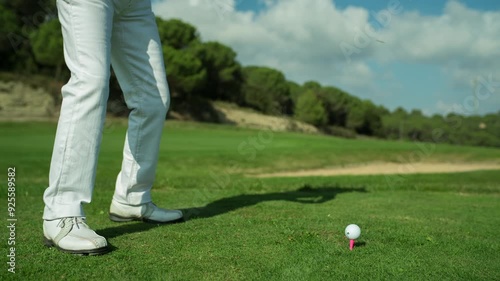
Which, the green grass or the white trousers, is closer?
the green grass

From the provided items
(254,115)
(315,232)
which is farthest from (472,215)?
(254,115)

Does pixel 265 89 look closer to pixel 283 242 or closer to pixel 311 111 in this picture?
pixel 311 111

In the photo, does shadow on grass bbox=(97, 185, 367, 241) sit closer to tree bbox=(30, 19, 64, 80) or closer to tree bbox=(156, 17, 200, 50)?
tree bbox=(30, 19, 64, 80)

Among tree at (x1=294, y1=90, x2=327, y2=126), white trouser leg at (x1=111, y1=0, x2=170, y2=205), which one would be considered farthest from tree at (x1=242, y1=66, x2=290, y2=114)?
white trouser leg at (x1=111, y1=0, x2=170, y2=205)

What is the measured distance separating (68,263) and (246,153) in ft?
52.1

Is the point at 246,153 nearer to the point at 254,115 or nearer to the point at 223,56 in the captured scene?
the point at 254,115

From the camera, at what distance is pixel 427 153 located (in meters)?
25.0

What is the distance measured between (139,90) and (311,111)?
234 ft

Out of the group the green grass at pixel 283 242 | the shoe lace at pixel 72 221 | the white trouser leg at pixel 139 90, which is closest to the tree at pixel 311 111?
the green grass at pixel 283 242

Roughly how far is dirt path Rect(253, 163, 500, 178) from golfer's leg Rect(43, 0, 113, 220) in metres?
12.6

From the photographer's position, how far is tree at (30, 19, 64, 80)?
1631 inches

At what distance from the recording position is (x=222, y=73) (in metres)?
69.2

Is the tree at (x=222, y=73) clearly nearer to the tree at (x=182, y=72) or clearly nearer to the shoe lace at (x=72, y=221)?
the tree at (x=182, y=72)

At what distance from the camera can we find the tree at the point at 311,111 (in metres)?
72.6
